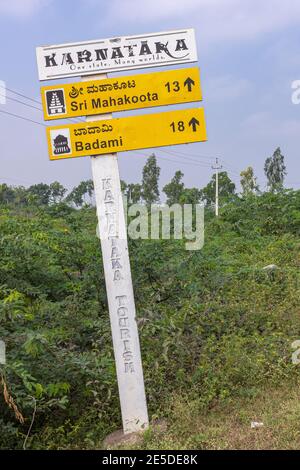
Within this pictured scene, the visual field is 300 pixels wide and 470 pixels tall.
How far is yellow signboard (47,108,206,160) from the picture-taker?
4.20 metres

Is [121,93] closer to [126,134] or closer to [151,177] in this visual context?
[126,134]

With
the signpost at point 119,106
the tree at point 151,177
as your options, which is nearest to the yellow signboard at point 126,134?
the signpost at point 119,106

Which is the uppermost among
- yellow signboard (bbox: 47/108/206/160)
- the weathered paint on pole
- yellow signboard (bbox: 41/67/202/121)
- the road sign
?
the road sign

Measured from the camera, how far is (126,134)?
4199 millimetres

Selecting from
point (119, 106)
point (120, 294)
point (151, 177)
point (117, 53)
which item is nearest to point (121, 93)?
point (119, 106)

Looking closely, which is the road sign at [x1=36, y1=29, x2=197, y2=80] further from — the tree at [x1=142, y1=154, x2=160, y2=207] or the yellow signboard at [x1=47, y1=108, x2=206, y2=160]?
the tree at [x1=142, y1=154, x2=160, y2=207]

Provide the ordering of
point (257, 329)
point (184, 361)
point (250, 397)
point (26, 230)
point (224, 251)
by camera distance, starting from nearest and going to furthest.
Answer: point (250, 397), point (184, 361), point (257, 329), point (26, 230), point (224, 251)

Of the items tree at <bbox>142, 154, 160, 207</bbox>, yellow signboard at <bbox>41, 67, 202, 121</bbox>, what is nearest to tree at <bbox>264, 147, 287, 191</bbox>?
tree at <bbox>142, 154, 160, 207</bbox>

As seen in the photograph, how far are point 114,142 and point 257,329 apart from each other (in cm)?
294

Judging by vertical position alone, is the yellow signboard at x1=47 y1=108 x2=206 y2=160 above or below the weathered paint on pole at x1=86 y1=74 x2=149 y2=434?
above

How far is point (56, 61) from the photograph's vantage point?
4.20 m

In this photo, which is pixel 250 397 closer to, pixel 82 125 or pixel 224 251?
pixel 82 125
